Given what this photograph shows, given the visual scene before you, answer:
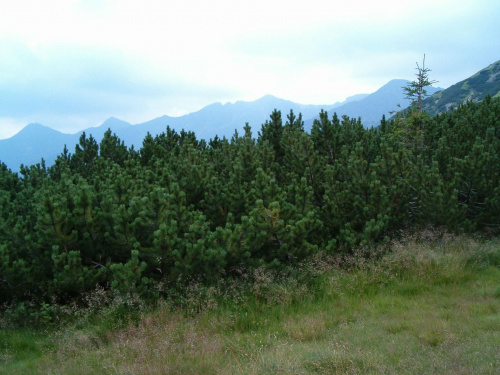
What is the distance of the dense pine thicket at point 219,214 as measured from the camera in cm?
596

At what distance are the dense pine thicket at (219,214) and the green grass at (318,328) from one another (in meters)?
0.60

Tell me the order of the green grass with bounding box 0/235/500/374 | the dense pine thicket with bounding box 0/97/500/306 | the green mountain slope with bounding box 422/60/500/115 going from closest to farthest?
the green grass with bounding box 0/235/500/374
the dense pine thicket with bounding box 0/97/500/306
the green mountain slope with bounding box 422/60/500/115

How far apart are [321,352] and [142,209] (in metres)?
3.85

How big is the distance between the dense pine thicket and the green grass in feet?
1.97

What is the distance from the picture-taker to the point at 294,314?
18.0 ft

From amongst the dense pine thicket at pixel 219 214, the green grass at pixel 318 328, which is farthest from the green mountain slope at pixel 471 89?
the green grass at pixel 318 328

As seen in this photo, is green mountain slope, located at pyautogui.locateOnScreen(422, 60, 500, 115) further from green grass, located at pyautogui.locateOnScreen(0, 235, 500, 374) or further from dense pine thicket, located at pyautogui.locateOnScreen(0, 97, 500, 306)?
green grass, located at pyautogui.locateOnScreen(0, 235, 500, 374)

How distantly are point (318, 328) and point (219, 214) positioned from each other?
3.71 metres

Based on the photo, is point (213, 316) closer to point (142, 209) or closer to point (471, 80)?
point (142, 209)

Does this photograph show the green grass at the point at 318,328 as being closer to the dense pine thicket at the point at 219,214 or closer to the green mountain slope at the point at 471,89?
the dense pine thicket at the point at 219,214

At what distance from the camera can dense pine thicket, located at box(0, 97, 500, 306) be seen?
5957 mm

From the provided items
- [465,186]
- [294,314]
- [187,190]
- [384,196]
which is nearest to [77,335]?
[294,314]

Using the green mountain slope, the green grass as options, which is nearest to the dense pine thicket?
the green grass

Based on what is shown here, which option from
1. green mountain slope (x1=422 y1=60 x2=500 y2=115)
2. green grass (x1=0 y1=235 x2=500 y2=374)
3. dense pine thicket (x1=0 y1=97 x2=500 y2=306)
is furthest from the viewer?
green mountain slope (x1=422 y1=60 x2=500 y2=115)
